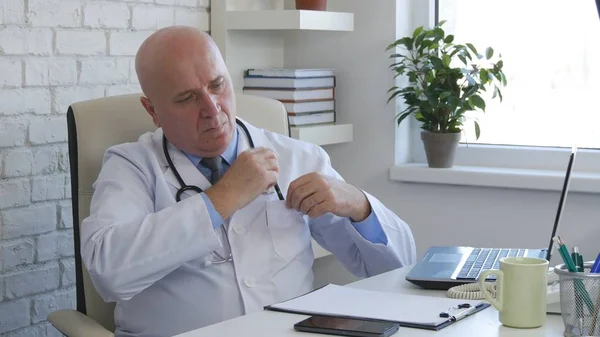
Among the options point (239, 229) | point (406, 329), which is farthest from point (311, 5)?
point (406, 329)

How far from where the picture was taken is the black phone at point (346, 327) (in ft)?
4.42

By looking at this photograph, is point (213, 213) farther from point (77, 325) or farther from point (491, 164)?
point (491, 164)

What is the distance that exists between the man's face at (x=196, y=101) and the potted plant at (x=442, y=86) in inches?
41.5

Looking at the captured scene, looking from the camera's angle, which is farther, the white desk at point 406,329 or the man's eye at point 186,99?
the man's eye at point 186,99

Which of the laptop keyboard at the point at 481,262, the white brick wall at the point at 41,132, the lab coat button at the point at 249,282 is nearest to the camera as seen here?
the laptop keyboard at the point at 481,262

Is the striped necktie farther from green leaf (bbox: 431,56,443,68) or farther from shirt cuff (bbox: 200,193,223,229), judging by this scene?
green leaf (bbox: 431,56,443,68)

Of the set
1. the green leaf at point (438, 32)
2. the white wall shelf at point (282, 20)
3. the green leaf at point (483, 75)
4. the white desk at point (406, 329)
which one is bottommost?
the white desk at point (406, 329)

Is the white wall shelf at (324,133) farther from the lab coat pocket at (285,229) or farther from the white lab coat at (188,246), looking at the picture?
the lab coat pocket at (285,229)

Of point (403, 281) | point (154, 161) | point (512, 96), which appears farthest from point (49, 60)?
point (512, 96)

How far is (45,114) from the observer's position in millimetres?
2414

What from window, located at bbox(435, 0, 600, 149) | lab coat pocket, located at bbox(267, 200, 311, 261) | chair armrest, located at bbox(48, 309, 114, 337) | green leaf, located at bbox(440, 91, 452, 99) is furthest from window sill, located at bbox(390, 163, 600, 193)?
chair armrest, located at bbox(48, 309, 114, 337)

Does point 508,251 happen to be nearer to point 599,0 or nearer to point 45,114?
point 599,0

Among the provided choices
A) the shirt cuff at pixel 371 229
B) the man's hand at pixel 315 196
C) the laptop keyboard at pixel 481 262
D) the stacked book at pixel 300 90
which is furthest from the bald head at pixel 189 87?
the stacked book at pixel 300 90

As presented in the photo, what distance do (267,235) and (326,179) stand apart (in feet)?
0.68
